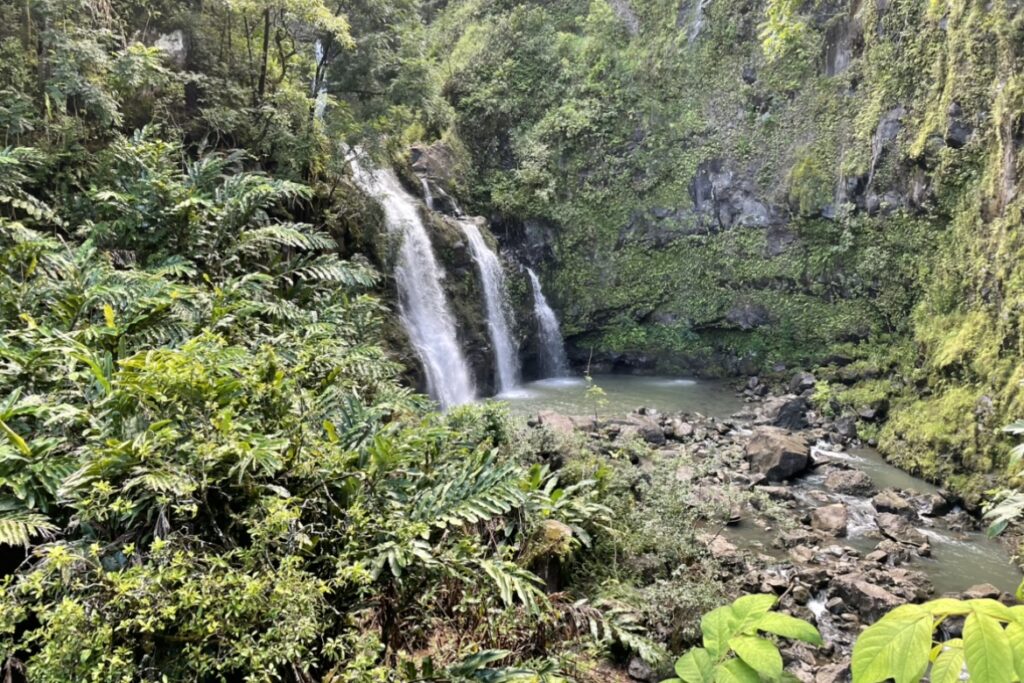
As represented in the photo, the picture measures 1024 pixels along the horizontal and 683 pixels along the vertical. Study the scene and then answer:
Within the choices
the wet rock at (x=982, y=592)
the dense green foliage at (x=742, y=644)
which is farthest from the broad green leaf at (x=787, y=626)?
the wet rock at (x=982, y=592)

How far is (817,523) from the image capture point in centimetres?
748

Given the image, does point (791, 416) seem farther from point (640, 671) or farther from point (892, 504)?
point (640, 671)

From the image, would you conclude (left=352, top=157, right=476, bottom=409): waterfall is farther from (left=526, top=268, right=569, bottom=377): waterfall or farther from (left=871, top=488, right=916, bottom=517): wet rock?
(left=871, top=488, right=916, bottom=517): wet rock

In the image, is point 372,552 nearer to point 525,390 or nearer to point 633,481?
point 633,481

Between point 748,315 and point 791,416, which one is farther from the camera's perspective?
point 748,315

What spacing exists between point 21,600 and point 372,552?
1.36 m

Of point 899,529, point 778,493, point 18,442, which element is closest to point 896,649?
point 18,442

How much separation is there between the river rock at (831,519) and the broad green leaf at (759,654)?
7.36 metres

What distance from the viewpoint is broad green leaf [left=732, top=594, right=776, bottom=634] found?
1068mm

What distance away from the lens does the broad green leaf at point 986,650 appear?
0.81 meters

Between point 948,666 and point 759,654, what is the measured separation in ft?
0.88

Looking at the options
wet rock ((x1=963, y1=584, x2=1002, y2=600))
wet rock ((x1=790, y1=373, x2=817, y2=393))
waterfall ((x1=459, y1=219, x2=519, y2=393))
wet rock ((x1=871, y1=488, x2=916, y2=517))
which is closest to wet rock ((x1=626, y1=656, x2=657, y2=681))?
wet rock ((x1=963, y1=584, x2=1002, y2=600))

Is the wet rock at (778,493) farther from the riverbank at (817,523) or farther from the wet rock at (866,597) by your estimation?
the wet rock at (866,597)

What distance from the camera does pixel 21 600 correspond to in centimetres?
227
